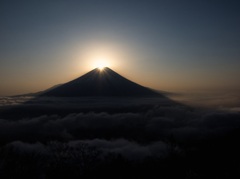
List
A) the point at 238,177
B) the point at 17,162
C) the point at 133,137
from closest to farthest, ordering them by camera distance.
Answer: the point at 238,177
the point at 17,162
the point at 133,137

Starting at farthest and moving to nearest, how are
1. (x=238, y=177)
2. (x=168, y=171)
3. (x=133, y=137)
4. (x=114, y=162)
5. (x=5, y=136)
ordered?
1. (x=133, y=137)
2. (x=5, y=136)
3. (x=114, y=162)
4. (x=168, y=171)
5. (x=238, y=177)

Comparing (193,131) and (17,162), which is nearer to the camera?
(17,162)

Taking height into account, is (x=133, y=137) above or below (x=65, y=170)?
below

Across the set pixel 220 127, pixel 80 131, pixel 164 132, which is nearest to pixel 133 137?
pixel 164 132

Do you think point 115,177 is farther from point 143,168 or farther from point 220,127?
point 220,127

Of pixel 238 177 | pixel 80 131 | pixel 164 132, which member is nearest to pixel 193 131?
pixel 164 132

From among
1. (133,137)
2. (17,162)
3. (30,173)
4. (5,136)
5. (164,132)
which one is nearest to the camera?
(30,173)

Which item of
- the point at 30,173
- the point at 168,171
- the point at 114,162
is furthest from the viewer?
the point at 114,162

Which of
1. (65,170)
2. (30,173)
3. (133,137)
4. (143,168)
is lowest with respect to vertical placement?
(133,137)

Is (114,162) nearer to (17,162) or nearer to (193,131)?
(17,162)

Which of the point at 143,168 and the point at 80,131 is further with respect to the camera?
the point at 80,131
